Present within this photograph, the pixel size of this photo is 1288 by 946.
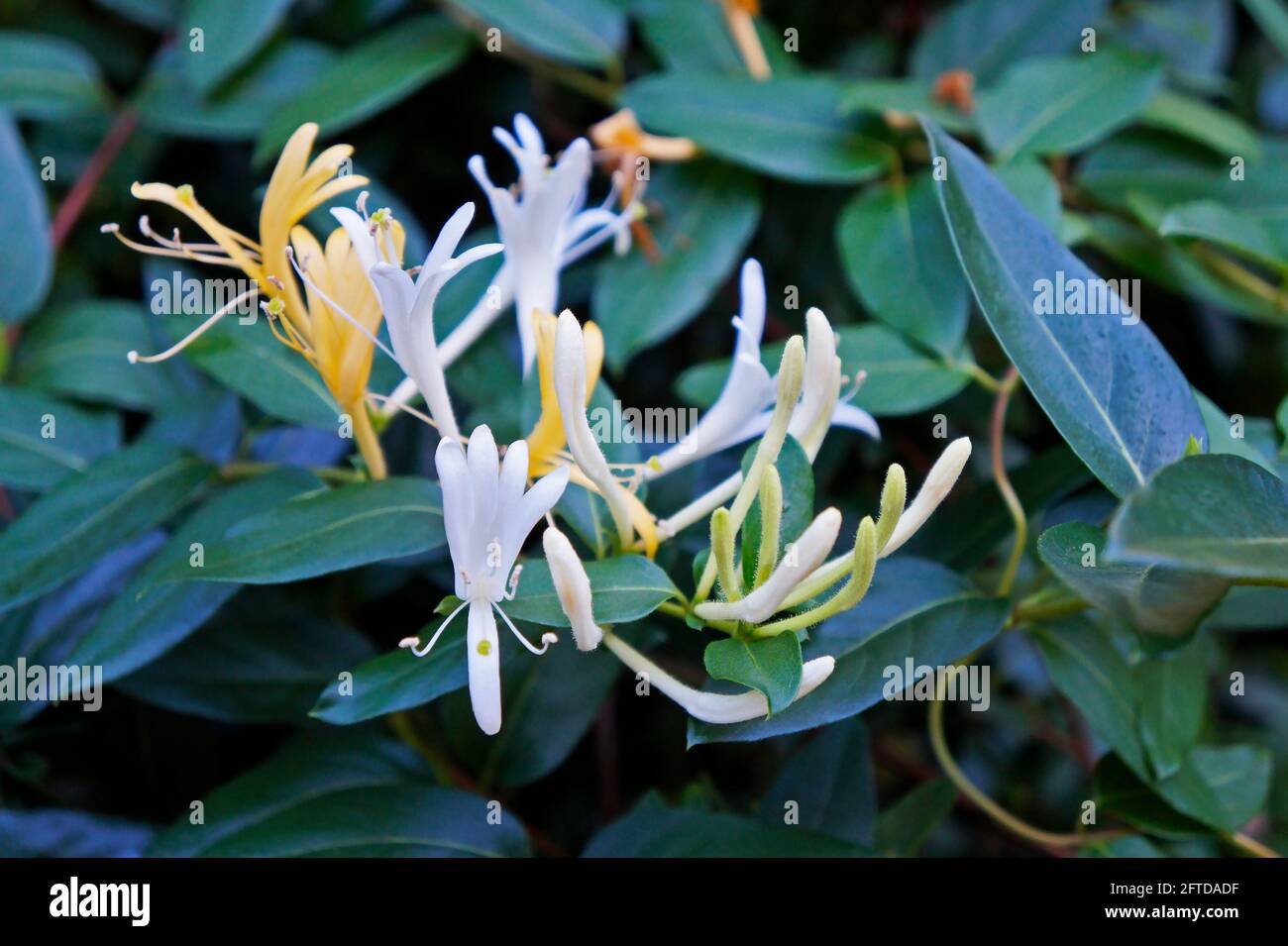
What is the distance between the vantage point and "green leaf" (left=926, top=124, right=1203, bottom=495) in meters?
0.58

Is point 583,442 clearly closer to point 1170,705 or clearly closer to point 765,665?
point 765,665

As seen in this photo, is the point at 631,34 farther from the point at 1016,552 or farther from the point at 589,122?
the point at 1016,552

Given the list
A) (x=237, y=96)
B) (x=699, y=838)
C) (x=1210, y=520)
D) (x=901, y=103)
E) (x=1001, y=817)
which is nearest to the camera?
(x=1210, y=520)

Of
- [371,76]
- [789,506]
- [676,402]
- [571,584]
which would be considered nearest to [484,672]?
[571,584]

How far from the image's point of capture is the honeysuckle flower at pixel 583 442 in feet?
1.63

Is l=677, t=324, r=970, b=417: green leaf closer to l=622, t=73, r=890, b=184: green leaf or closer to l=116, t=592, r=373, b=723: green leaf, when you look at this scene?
l=622, t=73, r=890, b=184: green leaf

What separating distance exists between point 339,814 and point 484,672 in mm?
232

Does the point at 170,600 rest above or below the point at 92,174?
below

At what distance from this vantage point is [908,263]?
2.68ft

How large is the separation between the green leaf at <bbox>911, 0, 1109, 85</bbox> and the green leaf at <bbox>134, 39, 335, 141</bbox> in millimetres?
587

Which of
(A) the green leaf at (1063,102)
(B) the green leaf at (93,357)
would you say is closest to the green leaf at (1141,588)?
(A) the green leaf at (1063,102)

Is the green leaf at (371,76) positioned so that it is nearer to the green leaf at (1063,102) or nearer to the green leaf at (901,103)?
the green leaf at (901,103)

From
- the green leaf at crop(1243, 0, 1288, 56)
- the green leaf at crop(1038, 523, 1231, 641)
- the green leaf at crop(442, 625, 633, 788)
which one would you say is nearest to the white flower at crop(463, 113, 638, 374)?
the green leaf at crop(442, 625, 633, 788)

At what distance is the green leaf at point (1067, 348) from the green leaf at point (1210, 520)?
86 mm
